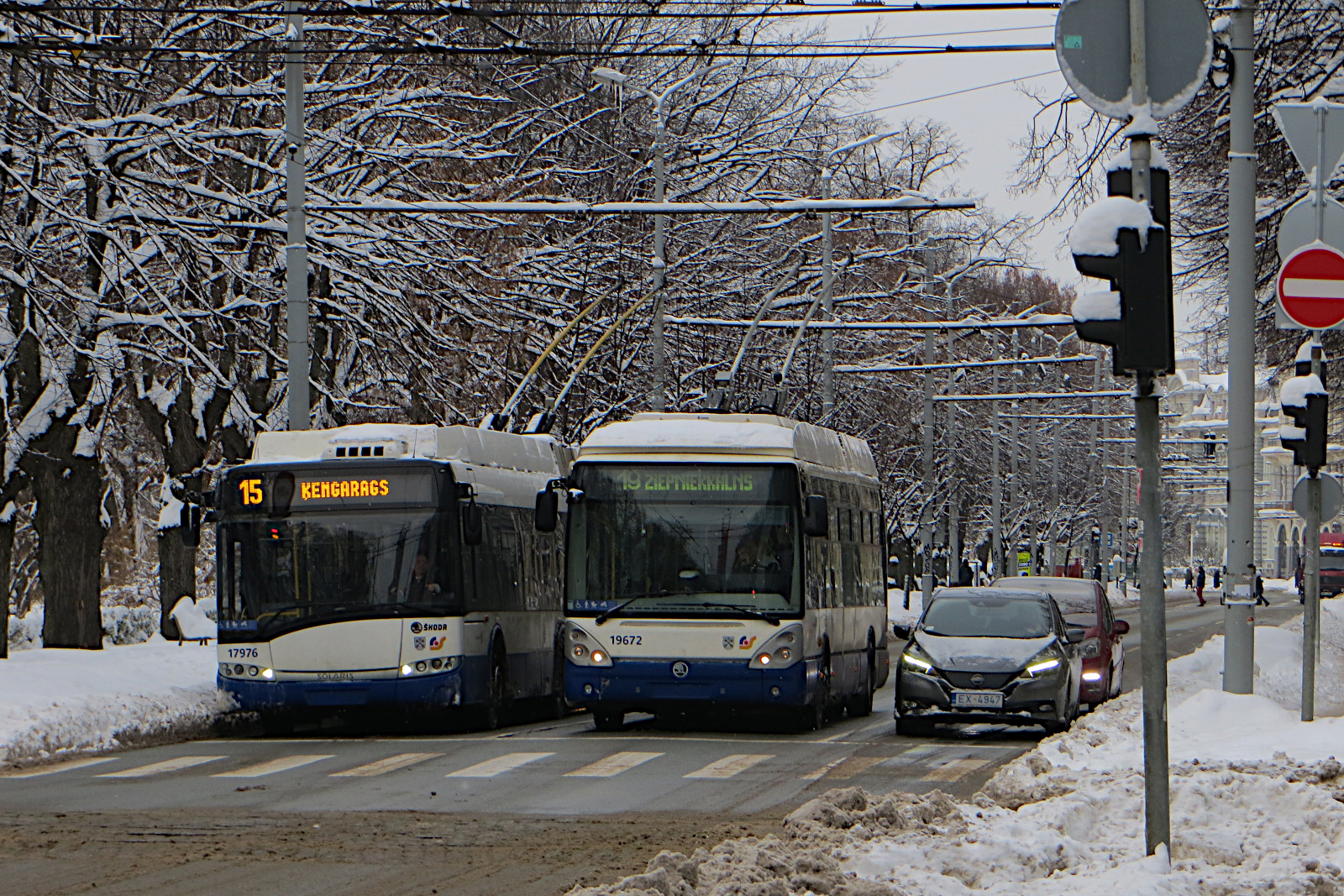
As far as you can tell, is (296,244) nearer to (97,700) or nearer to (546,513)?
(546,513)

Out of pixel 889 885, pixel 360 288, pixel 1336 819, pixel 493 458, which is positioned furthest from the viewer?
pixel 360 288

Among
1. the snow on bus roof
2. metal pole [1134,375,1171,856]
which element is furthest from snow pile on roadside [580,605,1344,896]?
the snow on bus roof

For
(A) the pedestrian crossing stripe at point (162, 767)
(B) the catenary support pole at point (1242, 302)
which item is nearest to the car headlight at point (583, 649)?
(A) the pedestrian crossing stripe at point (162, 767)

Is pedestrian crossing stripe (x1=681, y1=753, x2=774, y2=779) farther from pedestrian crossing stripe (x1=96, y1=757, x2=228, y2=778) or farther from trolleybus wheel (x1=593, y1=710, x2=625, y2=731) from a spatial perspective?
pedestrian crossing stripe (x1=96, y1=757, x2=228, y2=778)

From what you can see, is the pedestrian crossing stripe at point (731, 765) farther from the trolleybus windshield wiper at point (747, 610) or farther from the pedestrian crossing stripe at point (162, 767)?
the pedestrian crossing stripe at point (162, 767)

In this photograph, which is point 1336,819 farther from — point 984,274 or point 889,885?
point 984,274

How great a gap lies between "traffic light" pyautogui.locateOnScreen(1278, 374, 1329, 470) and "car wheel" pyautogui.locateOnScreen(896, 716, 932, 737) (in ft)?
13.5

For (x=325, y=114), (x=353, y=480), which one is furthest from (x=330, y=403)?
(x=353, y=480)

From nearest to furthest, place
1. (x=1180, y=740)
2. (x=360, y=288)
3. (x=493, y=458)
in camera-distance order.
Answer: (x=1180, y=740) → (x=493, y=458) → (x=360, y=288)

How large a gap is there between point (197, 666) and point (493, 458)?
168 inches

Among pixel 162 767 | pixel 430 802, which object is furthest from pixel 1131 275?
pixel 162 767

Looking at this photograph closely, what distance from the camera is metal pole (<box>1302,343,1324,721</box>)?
1420 centimetres

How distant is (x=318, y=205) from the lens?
21.4 meters

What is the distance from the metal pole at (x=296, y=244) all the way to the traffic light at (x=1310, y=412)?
9.76 meters
